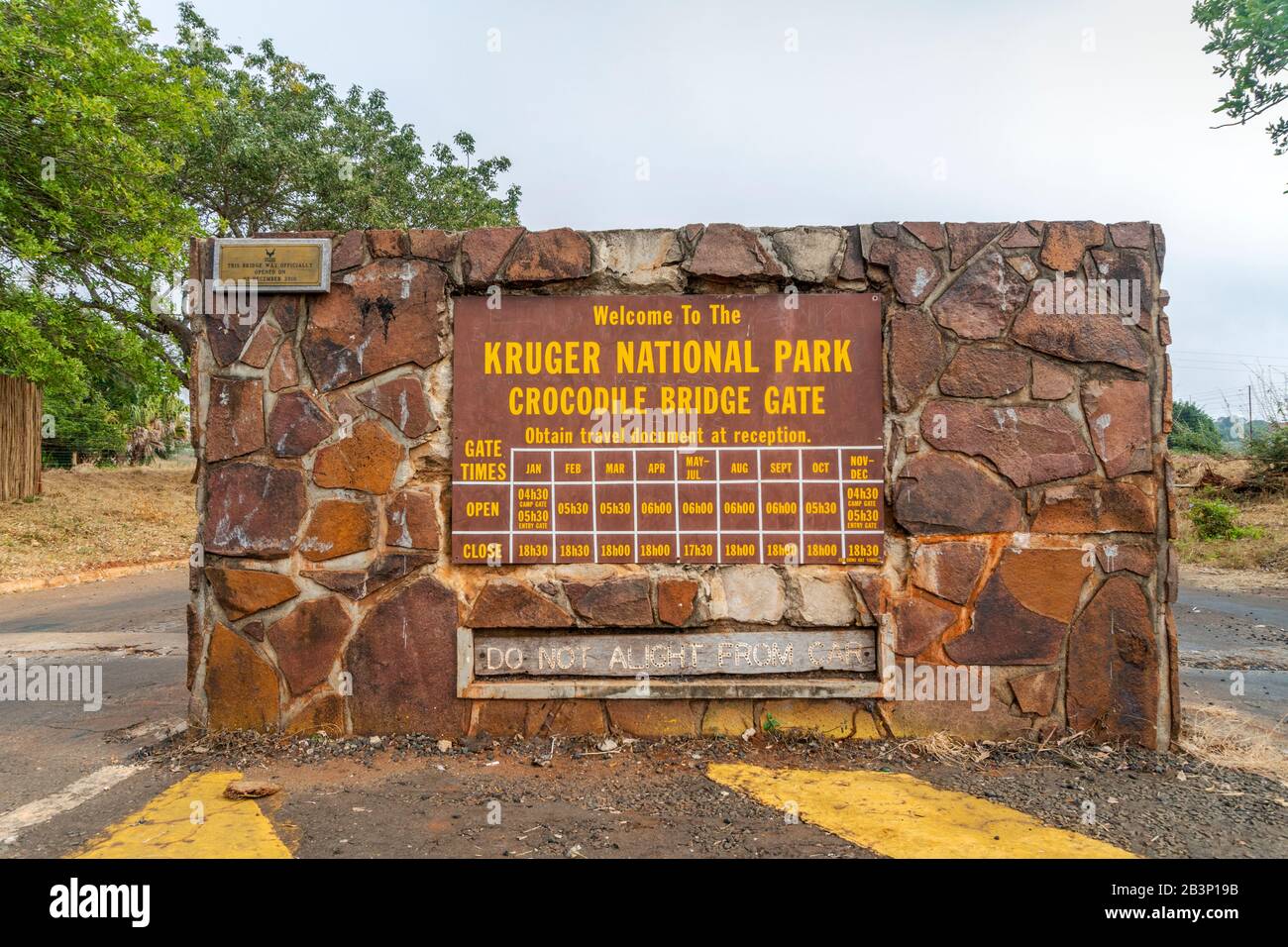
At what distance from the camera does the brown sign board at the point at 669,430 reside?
4141 mm

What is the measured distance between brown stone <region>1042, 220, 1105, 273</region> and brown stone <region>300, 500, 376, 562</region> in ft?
11.8

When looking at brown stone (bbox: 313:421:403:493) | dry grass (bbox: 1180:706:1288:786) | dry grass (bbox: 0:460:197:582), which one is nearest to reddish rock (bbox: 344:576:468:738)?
brown stone (bbox: 313:421:403:493)

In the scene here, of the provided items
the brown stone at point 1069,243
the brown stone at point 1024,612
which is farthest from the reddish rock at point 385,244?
the brown stone at point 1024,612

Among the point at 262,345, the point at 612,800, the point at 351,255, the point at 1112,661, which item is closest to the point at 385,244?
the point at 351,255

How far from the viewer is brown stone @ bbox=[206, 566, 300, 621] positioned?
4.19 metres

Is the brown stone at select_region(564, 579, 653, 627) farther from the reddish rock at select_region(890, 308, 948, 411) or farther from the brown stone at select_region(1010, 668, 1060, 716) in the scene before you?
the brown stone at select_region(1010, 668, 1060, 716)

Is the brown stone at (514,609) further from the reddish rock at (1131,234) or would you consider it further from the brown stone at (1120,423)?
the reddish rock at (1131,234)

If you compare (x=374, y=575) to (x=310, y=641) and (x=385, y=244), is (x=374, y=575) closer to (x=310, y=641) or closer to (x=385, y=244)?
(x=310, y=641)

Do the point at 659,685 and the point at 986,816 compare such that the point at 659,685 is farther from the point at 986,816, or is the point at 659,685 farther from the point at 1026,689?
the point at 1026,689

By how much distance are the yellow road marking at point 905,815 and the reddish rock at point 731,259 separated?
7.77 ft

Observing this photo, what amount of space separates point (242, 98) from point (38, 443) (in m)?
7.71

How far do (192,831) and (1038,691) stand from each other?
3768 millimetres

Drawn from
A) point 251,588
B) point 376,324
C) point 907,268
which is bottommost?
point 251,588

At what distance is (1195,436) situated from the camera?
19.9 meters
